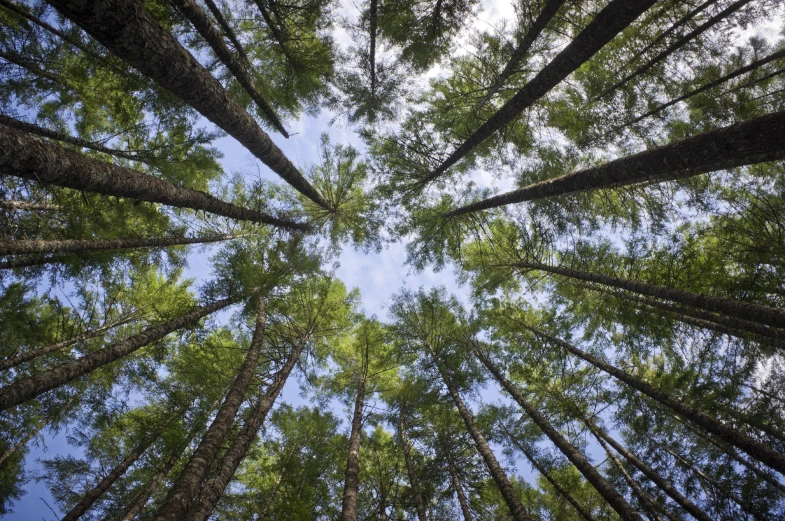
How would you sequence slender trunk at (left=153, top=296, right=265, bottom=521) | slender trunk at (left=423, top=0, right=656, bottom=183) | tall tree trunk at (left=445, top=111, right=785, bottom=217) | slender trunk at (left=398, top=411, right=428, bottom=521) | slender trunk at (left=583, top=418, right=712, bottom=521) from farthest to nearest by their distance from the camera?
slender trunk at (left=398, top=411, right=428, bottom=521) → slender trunk at (left=583, top=418, right=712, bottom=521) → slender trunk at (left=153, top=296, right=265, bottom=521) → slender trunk at (left=423, top=0, right=656, bottom=183) → tall tree trunk at (left=445, top=111, right=785, bottom=217)

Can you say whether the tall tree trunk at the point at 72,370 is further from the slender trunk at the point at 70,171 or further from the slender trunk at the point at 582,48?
the slender trunk at the point at 582,48

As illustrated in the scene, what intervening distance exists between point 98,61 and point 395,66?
666 cm

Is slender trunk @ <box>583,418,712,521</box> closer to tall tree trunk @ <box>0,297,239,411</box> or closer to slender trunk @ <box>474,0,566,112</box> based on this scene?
slender trunk @ <box>474,0,566,112</box>

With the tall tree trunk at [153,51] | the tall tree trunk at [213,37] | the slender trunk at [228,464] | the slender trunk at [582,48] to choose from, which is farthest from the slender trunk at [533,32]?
the slender trunk at [228,464]

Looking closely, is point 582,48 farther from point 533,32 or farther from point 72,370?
point 72,370

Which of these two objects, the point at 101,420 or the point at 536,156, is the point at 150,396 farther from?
the point at 536,156

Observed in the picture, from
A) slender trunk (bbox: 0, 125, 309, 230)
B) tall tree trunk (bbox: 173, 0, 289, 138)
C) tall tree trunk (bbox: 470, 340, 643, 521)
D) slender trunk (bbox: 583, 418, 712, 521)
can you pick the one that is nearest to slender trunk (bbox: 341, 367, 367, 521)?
tall tree trunk (bbox: 470, 340, 643, 521)

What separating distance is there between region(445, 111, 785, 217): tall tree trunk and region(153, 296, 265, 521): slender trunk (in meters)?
7.17

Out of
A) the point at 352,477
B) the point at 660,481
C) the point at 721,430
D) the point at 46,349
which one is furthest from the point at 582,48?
the point at 46,349

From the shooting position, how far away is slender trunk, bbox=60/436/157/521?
298 inches

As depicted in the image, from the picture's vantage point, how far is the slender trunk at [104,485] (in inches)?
298

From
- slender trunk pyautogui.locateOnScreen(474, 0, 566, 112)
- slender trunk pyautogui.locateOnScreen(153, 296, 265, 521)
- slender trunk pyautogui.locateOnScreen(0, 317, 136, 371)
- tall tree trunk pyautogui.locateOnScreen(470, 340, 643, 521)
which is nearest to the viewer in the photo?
slender trunk pyautogui.locateOnScreen(153, 296, 265, 521)

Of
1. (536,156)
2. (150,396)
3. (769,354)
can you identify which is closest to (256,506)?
(150,396)

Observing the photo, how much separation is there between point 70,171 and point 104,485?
9.37m
